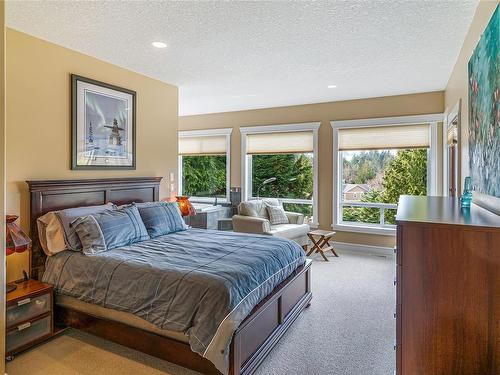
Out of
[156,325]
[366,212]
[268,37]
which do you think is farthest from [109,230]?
[366,212]

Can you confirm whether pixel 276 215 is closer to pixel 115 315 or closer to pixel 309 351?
pixel 309 351

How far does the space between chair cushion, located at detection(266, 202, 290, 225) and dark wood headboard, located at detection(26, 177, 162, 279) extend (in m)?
2.00

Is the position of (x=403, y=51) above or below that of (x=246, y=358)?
above

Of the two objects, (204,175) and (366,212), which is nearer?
(366,212)

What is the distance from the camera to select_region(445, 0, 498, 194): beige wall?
2.32 meters

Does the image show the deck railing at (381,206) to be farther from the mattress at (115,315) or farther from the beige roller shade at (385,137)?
the mattress at (115,315)

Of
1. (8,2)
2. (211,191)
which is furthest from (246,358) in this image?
(211,191)

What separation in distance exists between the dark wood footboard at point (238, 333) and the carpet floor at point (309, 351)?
106mm

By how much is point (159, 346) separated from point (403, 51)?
3.63m

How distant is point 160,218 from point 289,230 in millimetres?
2232

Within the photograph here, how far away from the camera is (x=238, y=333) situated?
2107mm

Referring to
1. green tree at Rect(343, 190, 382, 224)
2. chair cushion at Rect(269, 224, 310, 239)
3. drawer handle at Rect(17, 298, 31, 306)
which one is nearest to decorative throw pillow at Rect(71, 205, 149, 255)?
drawer handle at Rect(17, 298, 31, 306)

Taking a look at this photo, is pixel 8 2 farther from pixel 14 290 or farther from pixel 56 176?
pixel 14 290

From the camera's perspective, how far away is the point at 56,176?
131 inches
